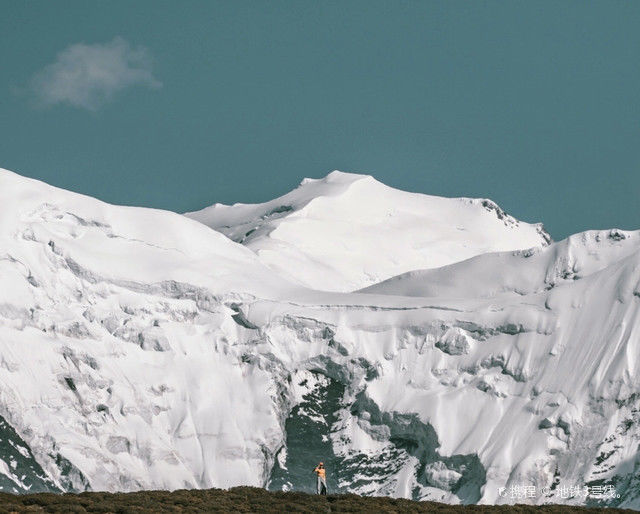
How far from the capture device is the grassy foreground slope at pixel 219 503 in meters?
113

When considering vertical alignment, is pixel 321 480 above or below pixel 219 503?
above

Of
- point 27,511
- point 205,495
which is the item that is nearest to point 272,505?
point 205,495

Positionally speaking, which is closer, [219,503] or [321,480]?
[219,503]

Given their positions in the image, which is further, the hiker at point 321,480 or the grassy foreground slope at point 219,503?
the hiker at point 321,480

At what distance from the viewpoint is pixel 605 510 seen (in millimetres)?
134250

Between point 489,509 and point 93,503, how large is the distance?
3268 centimetres

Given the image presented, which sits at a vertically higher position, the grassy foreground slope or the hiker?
the hiker

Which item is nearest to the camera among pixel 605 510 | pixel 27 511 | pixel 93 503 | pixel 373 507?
pixel 27 511

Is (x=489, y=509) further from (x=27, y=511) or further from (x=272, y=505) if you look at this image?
(x=27, y=511)

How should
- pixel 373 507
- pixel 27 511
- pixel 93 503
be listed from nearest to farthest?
pixel 27 511
pixel 93 503
pixel 373 507

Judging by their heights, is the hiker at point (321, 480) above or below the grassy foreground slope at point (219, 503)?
above

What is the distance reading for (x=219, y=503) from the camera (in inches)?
4806

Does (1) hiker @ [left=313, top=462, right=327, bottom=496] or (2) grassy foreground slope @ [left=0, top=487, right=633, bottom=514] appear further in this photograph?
(1) hiker @ [left=313, top=462, right=327, bottom=496]

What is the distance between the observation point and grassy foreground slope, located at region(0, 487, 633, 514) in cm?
11331
